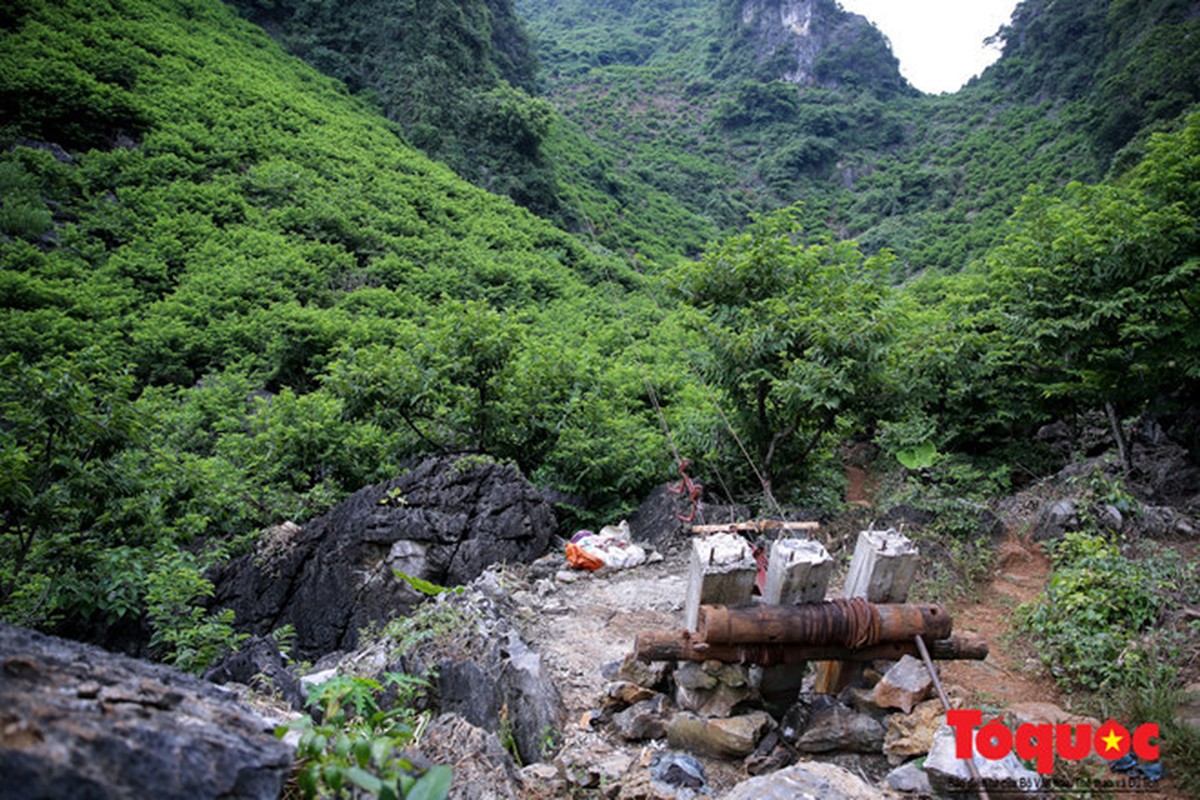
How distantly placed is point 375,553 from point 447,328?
3.57 metres

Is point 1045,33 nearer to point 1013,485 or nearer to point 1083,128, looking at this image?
point 1083,128

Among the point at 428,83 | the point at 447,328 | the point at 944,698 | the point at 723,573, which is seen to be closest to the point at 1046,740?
the point at 944,698

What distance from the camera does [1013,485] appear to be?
8375 mm

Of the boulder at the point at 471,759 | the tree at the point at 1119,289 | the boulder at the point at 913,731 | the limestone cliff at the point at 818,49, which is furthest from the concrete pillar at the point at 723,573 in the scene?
the limestone cliff at the point at 818,49

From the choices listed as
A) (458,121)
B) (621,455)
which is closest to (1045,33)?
(458,121)

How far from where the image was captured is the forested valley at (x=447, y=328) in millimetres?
5426

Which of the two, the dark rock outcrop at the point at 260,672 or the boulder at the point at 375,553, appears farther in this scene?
the boulder at the point at 375,553

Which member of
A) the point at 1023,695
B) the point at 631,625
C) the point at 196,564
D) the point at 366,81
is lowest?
the point at 196,564

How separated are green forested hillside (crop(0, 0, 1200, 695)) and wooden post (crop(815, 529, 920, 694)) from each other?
3.18 metres

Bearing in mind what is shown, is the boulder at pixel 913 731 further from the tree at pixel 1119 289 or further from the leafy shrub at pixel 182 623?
the tree at pixel 1119 289

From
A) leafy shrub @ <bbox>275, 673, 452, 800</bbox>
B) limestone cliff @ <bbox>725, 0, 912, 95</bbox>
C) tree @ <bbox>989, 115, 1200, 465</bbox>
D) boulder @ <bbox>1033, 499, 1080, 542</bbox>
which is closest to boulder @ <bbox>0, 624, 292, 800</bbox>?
leafy shrub @ <bbox>275, 673, 452, 800</bbox>

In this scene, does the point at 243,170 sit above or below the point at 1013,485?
above

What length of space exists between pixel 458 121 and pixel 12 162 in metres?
19.6

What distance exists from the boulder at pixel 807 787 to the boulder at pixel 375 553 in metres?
4.35
